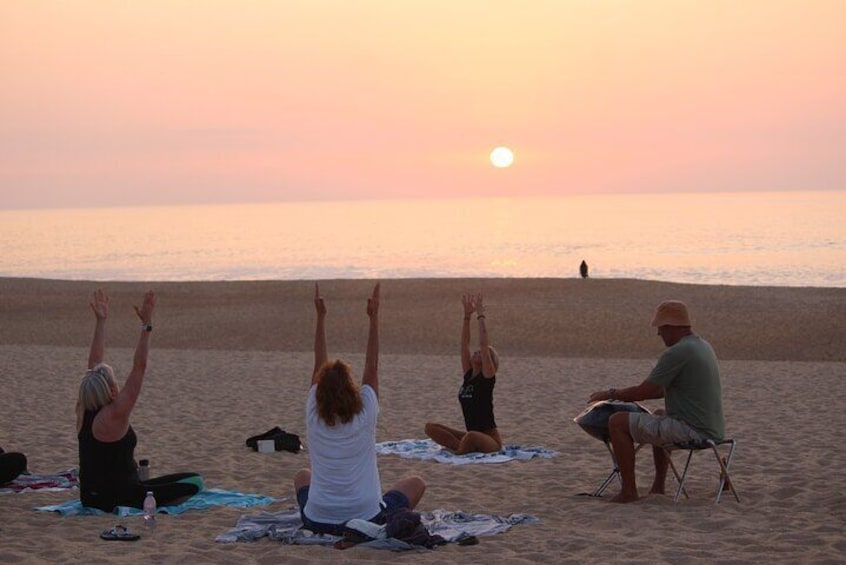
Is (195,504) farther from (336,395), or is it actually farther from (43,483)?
(336,395)

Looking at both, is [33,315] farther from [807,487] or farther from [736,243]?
[736,243]

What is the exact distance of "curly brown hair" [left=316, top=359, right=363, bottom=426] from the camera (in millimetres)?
6586

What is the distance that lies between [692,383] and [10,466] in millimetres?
5152

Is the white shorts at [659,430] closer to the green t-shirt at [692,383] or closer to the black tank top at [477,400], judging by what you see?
the green t-shirt at [692,383]

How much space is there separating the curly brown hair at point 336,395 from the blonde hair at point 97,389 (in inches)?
61.4

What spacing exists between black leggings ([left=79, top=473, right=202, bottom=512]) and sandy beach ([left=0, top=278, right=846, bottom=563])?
15cm

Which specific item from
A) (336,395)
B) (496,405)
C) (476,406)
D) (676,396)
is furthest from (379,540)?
(496,405)

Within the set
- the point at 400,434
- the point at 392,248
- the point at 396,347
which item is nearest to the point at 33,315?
the point at 396,347

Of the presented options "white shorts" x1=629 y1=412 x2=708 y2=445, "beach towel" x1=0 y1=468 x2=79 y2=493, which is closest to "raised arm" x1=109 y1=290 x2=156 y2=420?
"beach towel" x1=0 y1=468 x2=79 y2=493

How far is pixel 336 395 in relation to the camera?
6.59 meters

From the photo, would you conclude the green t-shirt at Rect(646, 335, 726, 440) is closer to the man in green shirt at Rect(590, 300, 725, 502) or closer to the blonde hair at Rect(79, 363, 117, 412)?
the man in green shirt at Rect(590, 300, 725, 502)

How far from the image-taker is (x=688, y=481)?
9.20 m

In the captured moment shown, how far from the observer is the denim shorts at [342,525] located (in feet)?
22.6

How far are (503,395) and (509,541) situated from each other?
865 centimetres
